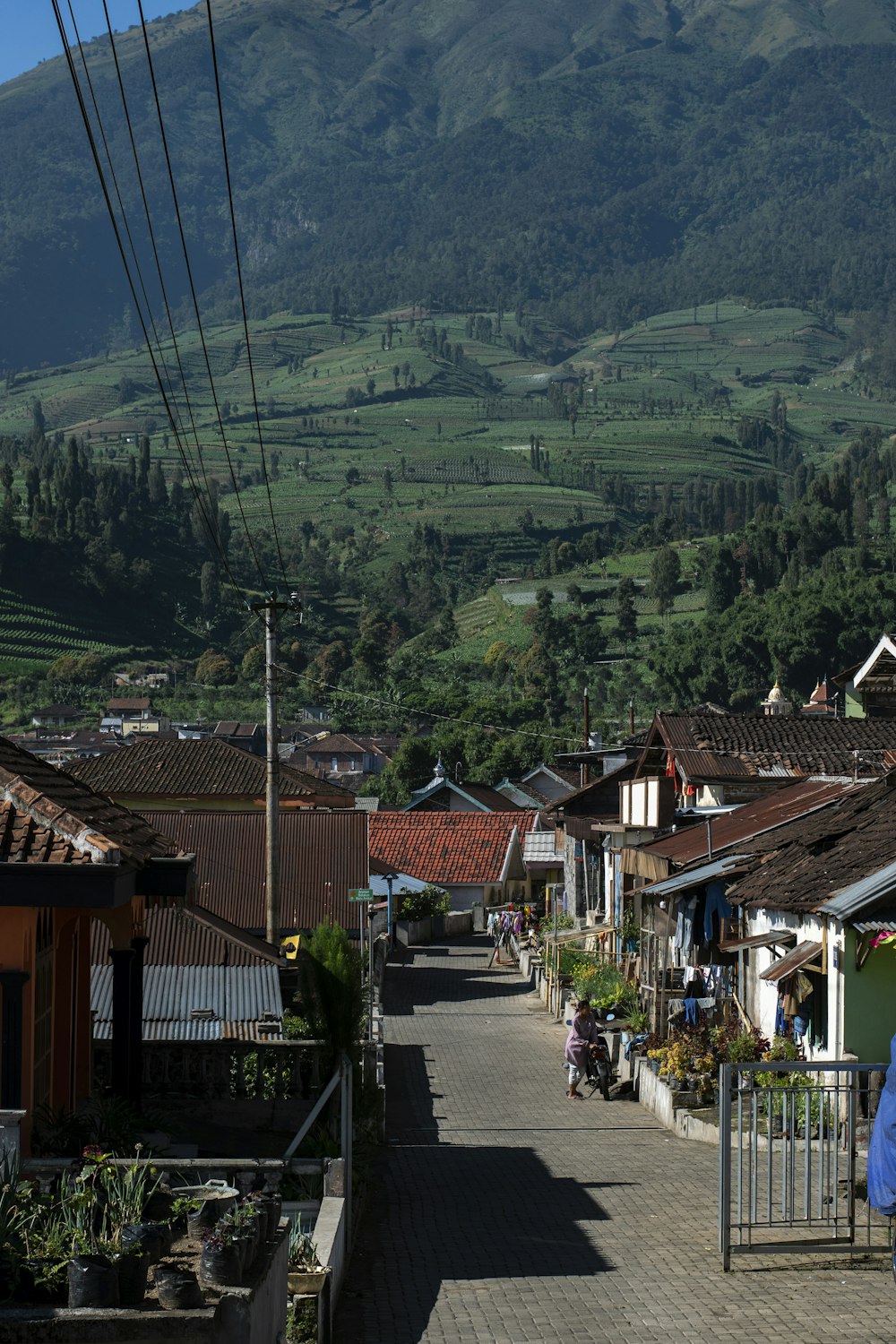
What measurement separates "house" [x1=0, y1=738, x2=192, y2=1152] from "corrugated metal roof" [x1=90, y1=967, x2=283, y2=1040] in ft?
9.80

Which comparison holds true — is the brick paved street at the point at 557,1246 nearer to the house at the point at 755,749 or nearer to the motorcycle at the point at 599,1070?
the motorcycle at the point at 599,1070

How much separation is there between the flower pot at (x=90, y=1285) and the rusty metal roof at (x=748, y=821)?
56.4 ft

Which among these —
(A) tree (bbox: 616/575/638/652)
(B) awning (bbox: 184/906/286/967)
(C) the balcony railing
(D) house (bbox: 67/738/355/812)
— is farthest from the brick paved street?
(A) tree (bbox: 616/575/638/652)

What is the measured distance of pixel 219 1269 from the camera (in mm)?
6828

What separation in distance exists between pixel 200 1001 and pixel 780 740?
16.2m

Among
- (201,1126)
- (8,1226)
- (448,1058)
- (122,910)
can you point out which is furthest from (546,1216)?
(448,1058)

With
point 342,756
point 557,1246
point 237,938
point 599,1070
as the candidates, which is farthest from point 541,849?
point 342,756

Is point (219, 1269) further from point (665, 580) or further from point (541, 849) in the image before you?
point (665, 580)

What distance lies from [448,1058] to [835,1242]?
571 inches

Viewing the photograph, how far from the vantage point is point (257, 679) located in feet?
509

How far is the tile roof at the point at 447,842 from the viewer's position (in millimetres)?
58375

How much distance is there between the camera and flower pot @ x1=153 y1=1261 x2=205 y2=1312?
6363 millimetres

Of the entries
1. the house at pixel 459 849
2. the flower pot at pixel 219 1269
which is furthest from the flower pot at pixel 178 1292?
the house at pixel 459 849

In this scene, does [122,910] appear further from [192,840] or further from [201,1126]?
[192,840]
